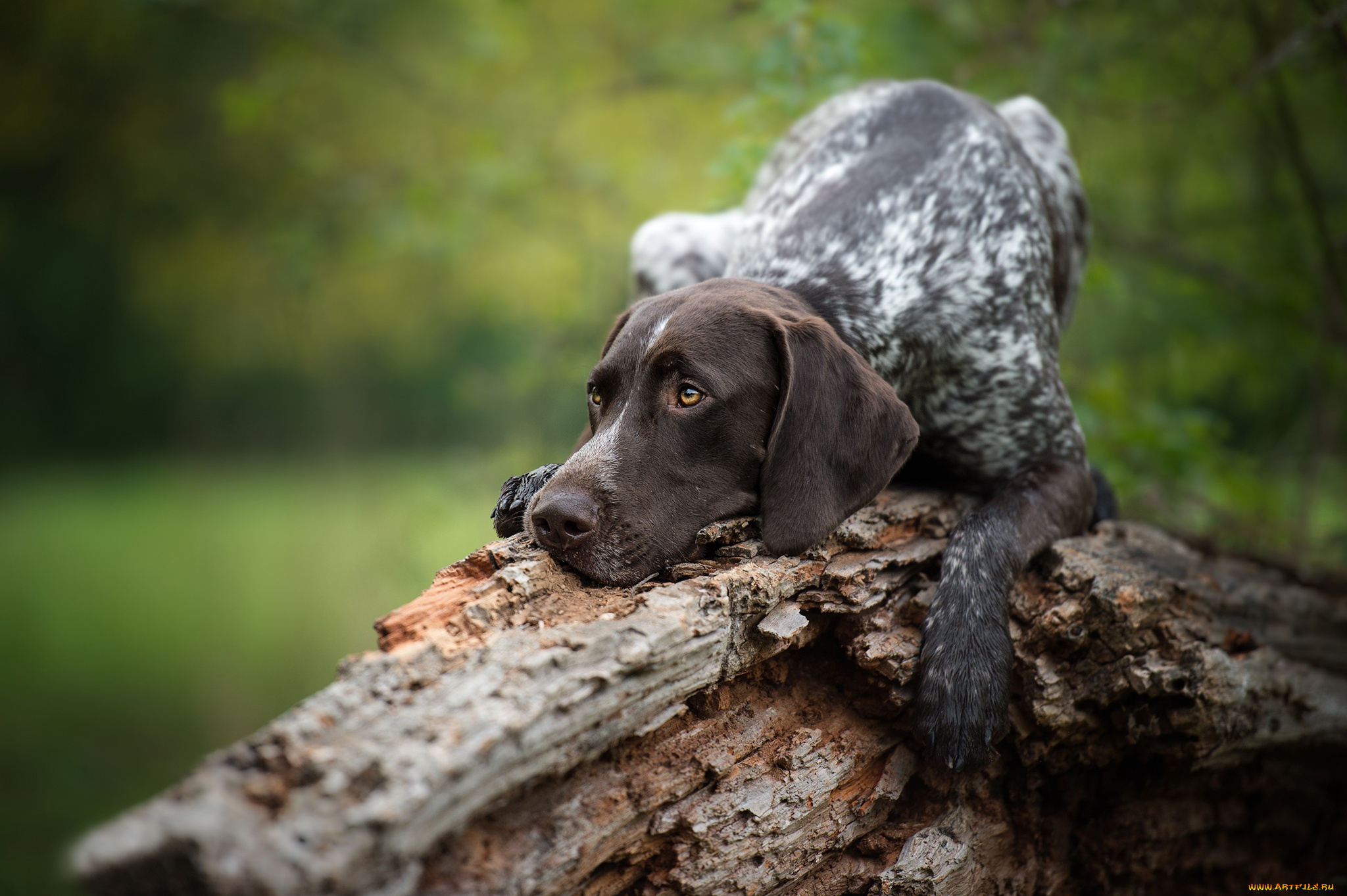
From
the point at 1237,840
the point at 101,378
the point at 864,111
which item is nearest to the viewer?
the point at 1237,840

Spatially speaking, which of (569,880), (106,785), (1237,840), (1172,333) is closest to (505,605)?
(569,880)

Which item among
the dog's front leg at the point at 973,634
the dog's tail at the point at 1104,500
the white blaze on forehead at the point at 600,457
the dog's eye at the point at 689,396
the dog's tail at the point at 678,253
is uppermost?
the dog's tail at the point at 678,253

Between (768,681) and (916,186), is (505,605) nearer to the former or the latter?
(768,681)

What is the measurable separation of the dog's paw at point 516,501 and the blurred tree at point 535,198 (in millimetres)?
2473

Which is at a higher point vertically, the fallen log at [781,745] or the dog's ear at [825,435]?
the dog's ear at [825,435]

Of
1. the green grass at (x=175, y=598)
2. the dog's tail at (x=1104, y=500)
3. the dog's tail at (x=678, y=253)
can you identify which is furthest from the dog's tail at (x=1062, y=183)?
the green grass at (x=175, y=598)

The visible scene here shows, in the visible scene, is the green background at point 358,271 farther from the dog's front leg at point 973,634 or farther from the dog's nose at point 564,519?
the dog's nose at point 564,519

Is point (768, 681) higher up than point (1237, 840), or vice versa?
point (768, 681)

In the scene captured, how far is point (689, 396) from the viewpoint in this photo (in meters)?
2.75

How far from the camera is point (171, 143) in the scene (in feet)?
23.8

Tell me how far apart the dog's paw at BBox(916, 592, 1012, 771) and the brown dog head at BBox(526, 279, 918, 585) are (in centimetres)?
46

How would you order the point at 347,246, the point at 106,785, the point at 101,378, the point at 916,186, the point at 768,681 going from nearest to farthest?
the point at 768,681
the point at 916,186
the point at 106,785
the point at 101,378
the point at 347,246

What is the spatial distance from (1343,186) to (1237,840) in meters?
4.67

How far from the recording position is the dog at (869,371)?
261 cm
